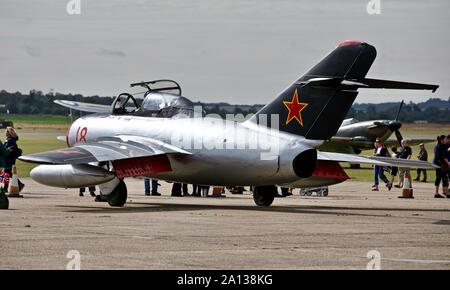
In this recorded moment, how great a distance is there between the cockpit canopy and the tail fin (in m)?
2.70

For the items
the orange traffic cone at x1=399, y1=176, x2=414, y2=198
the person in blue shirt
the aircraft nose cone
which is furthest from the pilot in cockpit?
the aircraft nose cone

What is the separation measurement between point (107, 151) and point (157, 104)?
2.97m

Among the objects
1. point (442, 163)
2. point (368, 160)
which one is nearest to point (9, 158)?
point (368, 160)

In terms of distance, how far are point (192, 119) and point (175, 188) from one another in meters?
7.30

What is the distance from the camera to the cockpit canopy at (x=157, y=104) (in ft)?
88.7

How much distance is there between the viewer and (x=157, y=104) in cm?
2756

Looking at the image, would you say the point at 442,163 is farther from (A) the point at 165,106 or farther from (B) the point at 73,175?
(B) the point at 73,175

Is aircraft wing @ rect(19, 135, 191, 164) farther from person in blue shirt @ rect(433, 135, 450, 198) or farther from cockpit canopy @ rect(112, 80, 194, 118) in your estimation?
person in blue shirt @ rect(433, 135, 450, 198)

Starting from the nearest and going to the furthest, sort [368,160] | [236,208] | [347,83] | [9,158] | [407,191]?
1. [347,83]
2. [368,160]
3. [236,208]
4. [9,158]
5. [407,191]

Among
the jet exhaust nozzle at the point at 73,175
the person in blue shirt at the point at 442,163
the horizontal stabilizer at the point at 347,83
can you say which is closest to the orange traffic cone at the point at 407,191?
the person in blue shirt at the point at 442,163

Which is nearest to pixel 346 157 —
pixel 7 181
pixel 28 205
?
pixel 28 205

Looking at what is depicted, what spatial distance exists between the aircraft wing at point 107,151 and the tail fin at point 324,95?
2.83 meters
